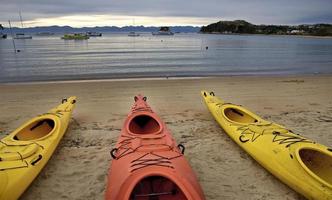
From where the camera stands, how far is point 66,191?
4.58 metres

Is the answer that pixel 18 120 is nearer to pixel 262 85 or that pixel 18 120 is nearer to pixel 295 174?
pixel 295 174

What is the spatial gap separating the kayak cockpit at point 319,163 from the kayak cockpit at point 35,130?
16.8 ft

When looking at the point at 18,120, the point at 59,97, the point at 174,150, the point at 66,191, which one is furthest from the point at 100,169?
the point at 59,97

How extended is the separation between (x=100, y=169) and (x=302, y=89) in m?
9.73

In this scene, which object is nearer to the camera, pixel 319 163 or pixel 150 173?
pixel 150 173

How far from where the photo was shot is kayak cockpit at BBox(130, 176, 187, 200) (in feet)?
12.1

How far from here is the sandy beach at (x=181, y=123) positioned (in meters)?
4.74

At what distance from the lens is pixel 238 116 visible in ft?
24.5

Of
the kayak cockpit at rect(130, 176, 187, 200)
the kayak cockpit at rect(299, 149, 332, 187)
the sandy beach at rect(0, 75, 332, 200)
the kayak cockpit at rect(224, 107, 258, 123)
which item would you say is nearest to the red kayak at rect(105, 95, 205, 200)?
the kayak cockpit at rect(130, 176, 187, 200)

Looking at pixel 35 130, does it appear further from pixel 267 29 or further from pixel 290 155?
pixel 267 29

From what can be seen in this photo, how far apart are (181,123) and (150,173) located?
4.12 metres

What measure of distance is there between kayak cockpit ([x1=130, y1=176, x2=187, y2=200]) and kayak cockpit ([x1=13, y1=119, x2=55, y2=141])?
10.6ft

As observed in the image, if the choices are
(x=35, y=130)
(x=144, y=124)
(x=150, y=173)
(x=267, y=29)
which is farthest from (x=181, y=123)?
(x=267, y=29)

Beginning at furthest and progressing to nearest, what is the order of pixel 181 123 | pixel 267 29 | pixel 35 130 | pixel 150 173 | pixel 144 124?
1. pixel 267 29
2. pixel 181 123
3. pixel 144 124
4. pixel 35 130
5. pixel 150 173
